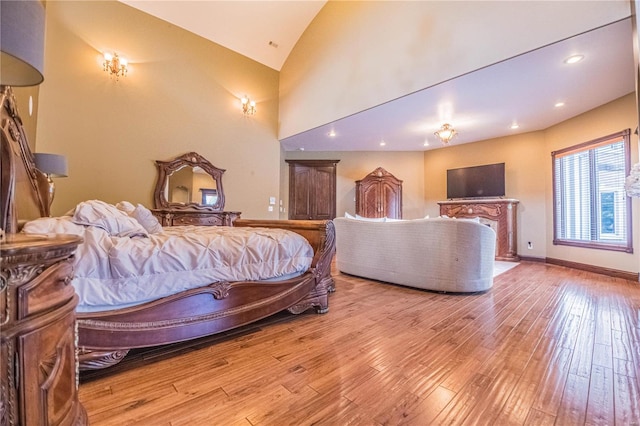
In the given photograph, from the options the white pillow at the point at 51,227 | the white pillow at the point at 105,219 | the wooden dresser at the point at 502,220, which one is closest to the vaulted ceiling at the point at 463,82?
the wooden dresser at the point at 502,220

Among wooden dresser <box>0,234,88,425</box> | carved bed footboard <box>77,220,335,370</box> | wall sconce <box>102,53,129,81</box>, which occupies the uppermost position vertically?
wall sconce <box>102,53,129,81</box>

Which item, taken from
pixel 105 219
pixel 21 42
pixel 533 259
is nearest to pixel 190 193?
pixel 105 219

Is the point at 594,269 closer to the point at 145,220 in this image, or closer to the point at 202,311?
the point at 202,311

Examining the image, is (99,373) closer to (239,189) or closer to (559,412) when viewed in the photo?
(559,412)

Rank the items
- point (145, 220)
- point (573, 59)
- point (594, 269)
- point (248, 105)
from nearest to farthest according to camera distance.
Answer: point (145, 220)
point (573, 59)
point (594, 269)
point (248, 105)

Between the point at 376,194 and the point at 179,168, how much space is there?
4.24 metres

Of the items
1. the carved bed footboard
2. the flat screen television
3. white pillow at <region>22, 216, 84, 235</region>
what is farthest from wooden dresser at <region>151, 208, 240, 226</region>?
the flat screen television

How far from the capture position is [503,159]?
18.6 ft

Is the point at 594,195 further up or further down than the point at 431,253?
further up

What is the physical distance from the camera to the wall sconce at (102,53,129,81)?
3.64 m

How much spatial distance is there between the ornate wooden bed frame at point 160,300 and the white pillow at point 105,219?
26 centimetres

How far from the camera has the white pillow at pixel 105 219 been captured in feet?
5.13

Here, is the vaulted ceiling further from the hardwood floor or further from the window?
the hardwood floor

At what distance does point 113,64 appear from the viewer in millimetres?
3664
